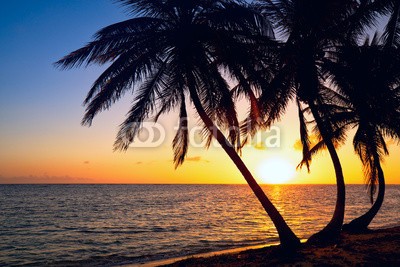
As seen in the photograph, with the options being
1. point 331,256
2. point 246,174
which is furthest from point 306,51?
point 331,256

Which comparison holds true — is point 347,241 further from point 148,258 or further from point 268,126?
point 148,258

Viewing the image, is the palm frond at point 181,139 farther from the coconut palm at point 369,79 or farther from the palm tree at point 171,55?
the coconut palm at point 369,79

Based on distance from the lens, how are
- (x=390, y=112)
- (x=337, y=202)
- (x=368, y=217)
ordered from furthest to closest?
(x=368, y=217) < (x=337, y=202) < (x=390, y=112)

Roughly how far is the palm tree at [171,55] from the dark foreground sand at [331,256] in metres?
0.65

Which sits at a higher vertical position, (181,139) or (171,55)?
(171,55)

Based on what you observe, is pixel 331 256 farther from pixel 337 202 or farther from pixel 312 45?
pixel 312 45

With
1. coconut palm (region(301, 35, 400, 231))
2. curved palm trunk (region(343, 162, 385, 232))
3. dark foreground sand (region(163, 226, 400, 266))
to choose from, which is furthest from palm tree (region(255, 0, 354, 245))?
curved palm trunk (region(343, 162, 385, 232))

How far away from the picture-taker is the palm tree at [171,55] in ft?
30.1

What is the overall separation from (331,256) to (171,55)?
23.0ft

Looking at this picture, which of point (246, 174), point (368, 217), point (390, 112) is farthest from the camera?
point (368, 217)

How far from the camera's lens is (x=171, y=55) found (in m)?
9.72

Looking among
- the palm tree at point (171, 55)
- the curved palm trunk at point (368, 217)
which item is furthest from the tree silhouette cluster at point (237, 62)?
the curved palm trunk at point (368, 217)

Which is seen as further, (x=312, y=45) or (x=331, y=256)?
(x=312, y=45)

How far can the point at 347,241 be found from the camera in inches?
442
